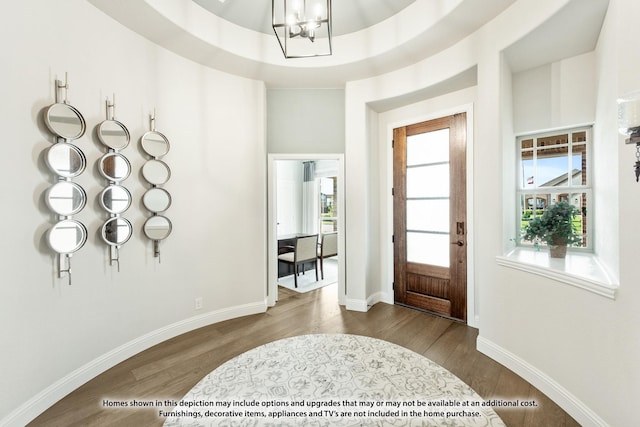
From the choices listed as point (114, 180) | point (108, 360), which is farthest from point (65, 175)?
point (108, 360)

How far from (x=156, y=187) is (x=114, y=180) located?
1.29ft

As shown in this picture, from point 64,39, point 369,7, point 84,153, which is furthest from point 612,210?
point 64,39

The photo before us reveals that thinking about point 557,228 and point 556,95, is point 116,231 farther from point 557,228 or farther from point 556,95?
point 556,95

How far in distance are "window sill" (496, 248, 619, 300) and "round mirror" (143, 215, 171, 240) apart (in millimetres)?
3211

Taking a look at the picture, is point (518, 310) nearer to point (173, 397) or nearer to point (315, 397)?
point (315, 397)

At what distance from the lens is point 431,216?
3.30 metres

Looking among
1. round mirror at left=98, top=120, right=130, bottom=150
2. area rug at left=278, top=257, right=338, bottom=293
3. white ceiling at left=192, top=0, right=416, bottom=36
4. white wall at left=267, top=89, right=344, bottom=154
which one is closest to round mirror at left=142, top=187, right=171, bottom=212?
round mirror at left=98, top=120, right=130, bottom=150

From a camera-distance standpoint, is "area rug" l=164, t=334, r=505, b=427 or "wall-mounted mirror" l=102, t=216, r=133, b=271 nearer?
"area rug" l=164, t=334, r=505, b=427

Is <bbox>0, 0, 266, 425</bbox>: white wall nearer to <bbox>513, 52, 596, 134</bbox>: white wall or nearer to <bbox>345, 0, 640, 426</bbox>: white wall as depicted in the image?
<bbox>345, 0, 640, 426</bbox>: white wall

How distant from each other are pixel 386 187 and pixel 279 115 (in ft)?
6.02

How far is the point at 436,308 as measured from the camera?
10.7 ft

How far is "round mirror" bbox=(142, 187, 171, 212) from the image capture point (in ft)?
8.16

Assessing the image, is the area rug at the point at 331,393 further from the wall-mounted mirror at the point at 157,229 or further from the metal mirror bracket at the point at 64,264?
the wall-mounted mirror at the point at 157,229

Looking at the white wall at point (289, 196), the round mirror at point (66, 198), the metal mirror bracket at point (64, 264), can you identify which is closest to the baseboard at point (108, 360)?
the metal mirror bracket at point (64, 264)
